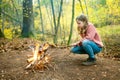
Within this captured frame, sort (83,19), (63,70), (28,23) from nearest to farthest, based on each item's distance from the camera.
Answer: (63,70), (83,19), (28,23)

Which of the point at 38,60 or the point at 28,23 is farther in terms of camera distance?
the point at 28,23

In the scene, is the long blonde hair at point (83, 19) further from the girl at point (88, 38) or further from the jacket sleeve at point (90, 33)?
the jacket sleeve at point (90, 33)

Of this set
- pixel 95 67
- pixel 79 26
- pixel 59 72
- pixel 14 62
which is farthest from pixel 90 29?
pixel 14 62

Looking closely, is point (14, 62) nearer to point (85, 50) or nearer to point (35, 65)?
point (35, 65)

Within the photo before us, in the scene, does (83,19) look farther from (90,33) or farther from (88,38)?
(88,38)

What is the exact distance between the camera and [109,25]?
120 feet

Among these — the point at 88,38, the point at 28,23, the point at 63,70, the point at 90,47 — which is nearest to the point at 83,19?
the point at 88,38

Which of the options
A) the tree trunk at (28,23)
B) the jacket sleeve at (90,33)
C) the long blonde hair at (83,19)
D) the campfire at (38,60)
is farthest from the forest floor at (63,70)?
the tree trunk at (28,23)

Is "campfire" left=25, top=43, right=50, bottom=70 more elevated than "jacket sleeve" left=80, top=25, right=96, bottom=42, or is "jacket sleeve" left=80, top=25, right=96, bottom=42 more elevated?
"jacket sleeve" left=80, top=25, right=96, bottom=42

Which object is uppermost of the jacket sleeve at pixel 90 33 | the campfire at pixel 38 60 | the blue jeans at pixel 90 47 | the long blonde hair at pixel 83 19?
the long blonde hair at pixel 83 19

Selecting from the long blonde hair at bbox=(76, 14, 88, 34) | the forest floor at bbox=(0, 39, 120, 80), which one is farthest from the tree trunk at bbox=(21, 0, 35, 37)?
the long blonde hair at bbox=(76, 14, 88, 34)

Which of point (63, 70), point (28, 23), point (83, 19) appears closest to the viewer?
point (63, 70)

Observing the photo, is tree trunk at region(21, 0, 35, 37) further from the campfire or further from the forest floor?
the campfire

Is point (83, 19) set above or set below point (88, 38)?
above
